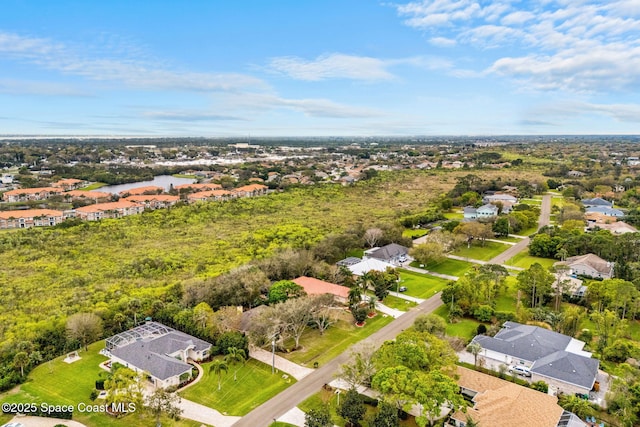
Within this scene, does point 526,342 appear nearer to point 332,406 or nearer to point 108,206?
point 332,406

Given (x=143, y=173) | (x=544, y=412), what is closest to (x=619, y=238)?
(x=544, y=412)

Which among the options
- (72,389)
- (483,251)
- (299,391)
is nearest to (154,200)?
(483,251)

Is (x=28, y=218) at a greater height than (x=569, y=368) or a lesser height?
greater

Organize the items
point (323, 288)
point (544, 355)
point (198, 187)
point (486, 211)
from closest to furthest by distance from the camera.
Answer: point (544, 355) → point (323, 288) → point (486, 211) → point (198, 187)

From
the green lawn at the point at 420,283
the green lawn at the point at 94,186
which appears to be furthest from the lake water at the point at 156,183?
the green lawn at the point at 420,283

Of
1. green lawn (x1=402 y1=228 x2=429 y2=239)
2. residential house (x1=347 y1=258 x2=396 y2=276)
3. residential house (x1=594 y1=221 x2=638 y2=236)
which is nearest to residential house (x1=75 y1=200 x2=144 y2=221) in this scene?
green lawn (x1=402 y1=228 x2=429 y2=239)

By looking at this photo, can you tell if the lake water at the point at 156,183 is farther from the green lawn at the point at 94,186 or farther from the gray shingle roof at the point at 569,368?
the gray shingle roof at the point at 569,368

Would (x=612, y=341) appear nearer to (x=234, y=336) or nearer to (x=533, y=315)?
(x=533, y=315)
